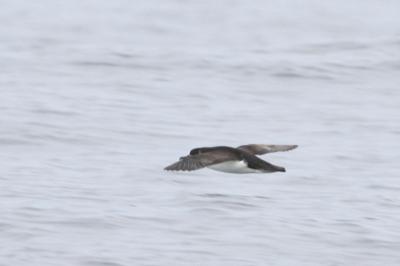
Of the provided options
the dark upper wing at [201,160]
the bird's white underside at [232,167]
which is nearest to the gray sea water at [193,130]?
the bird's white underside at [232,167]

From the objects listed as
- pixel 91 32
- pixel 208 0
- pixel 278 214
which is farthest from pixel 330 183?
pixel 208 0

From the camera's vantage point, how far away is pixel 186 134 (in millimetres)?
19094

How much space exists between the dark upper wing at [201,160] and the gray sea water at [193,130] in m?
0.83

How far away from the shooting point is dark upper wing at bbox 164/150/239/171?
12.0 m

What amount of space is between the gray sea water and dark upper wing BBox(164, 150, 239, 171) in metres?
0.83

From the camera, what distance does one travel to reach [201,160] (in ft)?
40.1

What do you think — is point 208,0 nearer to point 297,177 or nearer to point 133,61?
point 133,61

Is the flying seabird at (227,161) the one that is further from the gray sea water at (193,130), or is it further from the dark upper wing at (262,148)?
the gray sea water at (193,130)

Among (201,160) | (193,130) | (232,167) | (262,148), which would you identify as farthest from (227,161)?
(193,130)

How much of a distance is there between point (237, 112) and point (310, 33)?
9.40m

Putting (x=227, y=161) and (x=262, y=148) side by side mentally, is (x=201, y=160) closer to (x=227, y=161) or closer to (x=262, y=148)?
(x=227, y=161)

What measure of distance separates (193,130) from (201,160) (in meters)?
7.20

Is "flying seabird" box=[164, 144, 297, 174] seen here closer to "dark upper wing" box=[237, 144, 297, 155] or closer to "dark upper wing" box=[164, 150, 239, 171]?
"dark upper wing" box=[164, 150, 239, 171]

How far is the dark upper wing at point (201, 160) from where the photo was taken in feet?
39.3
